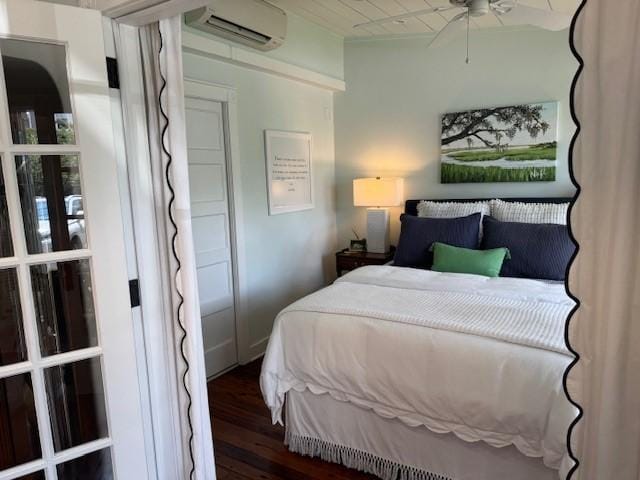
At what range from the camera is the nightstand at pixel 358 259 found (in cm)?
412

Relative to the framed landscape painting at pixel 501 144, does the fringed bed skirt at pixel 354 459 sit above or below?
below

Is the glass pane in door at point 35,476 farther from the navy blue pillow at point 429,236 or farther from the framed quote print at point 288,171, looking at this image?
the navy blue pillow at point 429,236

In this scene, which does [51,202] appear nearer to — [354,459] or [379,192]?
[354,459]

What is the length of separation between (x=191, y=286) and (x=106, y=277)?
11.5 inches

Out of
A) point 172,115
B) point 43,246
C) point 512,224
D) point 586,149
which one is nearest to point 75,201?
point 43,246

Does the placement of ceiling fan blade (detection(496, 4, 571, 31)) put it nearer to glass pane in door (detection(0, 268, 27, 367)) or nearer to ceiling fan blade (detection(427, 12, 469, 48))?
ceiling fan blade (detection(427, 12, 469, 48))

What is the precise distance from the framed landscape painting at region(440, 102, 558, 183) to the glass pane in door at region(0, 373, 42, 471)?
3.59 m

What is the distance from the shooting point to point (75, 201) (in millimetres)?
1506

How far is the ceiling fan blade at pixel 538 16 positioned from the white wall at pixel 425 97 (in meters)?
1.12

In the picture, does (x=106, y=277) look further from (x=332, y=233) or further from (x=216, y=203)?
(x=332, y=233)

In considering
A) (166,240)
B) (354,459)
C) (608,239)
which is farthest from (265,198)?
(608,239)

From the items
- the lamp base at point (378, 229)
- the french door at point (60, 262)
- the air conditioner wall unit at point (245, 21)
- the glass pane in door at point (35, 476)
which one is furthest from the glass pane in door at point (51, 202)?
the lamp base at point (378, 229)

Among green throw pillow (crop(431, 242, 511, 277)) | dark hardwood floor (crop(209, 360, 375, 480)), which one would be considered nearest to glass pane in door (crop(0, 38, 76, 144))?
dark hardwood floor (crop(209, 360, 375, 480))

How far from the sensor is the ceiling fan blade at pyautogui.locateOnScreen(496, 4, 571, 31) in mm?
2457
